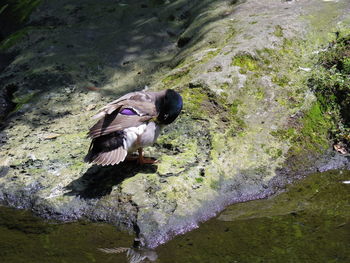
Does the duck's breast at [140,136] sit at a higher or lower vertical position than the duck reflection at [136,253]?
higher

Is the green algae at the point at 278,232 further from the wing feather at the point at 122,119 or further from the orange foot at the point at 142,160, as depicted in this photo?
the wing feather at the point at 122,119

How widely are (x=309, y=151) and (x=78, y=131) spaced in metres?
2.70

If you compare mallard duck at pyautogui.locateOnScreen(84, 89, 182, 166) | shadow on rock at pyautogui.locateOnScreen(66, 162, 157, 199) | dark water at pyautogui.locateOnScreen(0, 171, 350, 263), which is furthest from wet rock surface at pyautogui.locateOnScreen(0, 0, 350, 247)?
mallard duck at pyautogui.locateOnScreen(84, 89, 182, 166)

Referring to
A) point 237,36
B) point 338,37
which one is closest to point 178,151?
point 237,36

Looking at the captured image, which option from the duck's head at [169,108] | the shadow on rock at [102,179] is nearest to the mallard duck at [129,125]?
the duck's head at [169,108]

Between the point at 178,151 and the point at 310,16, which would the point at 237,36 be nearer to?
the point at 310,16

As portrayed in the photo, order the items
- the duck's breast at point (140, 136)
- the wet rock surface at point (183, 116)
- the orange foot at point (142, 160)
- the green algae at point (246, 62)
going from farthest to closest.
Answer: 1. the green algae at point (246, 62)
2. the orange foot at point (142, 160)
3. the duck's breast at point (140, 136)
4. the wet rock surface at point (183, 116)

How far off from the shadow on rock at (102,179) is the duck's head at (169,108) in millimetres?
498

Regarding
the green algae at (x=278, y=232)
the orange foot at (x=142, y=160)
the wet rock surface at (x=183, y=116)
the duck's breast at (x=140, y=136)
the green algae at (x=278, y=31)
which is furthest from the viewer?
the green algae at (x=278, y=31)

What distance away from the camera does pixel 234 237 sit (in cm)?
398

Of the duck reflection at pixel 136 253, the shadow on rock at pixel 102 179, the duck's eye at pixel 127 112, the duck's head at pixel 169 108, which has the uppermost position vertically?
the duck's eye at pixel 127 112

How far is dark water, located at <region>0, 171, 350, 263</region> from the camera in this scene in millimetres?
3740

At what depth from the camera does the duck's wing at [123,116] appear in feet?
14.9

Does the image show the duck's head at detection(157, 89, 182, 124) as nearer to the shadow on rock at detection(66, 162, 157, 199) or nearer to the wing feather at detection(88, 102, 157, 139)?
the wing feather at detection(88, 102, 157, 139)
